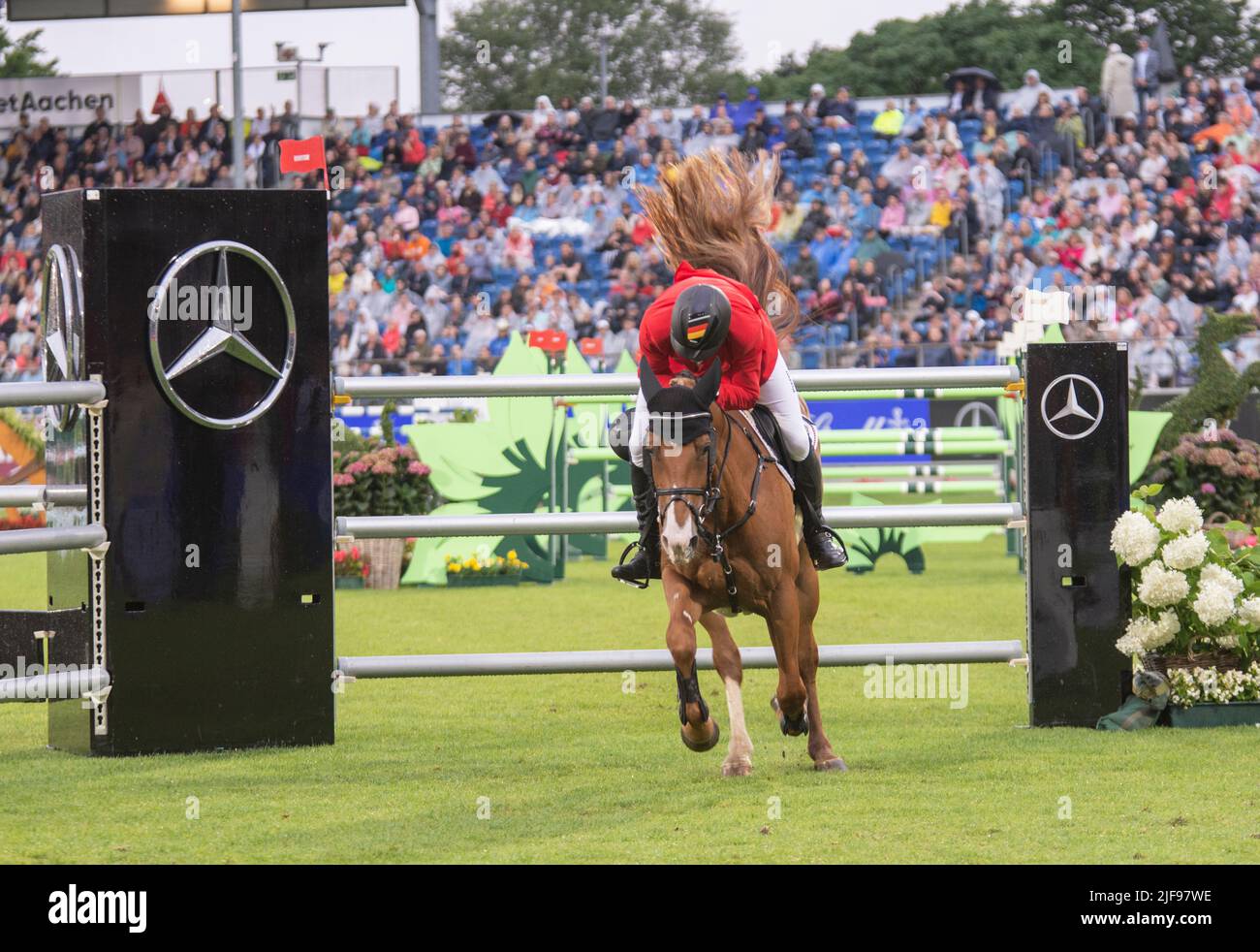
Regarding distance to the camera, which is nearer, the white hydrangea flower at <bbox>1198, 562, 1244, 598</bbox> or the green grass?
the green grass

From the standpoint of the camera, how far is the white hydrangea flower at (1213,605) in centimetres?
740

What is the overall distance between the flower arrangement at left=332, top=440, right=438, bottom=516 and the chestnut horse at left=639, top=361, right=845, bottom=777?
Answer: 367 inches

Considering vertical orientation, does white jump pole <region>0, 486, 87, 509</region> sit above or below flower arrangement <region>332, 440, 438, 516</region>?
above

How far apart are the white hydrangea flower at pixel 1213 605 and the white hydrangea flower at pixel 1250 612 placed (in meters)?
0.12

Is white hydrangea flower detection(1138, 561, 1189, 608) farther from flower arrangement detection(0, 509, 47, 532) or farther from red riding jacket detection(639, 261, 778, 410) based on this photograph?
flower arrangement detection(0, 509, 47, 532)

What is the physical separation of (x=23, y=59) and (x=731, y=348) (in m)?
49.7

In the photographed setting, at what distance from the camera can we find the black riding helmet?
20.2 ft

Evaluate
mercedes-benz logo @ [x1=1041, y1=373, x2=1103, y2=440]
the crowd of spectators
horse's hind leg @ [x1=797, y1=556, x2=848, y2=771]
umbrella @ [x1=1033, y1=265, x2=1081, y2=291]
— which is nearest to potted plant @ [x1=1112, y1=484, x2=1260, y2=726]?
mercedes-benz logo @ [x1=1041, y1=373, x2=1103, y2=440]

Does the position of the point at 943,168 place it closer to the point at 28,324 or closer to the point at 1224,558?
the point at 28,324

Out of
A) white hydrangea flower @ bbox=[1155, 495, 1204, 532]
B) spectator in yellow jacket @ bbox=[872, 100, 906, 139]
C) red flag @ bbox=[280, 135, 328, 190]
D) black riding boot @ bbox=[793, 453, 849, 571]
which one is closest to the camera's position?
black riding boot @ bbox=[793, 453, 849, 571]

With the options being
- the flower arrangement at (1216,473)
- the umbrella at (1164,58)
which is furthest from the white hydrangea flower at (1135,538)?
the umbrella at (1164,58)

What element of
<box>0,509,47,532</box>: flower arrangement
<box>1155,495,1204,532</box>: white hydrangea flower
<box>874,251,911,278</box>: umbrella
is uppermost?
<box>874,251,911,278</box>: umbrella

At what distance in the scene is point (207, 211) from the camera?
7.12 meters

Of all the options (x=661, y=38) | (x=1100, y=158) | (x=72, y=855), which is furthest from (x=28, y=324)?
(x=661, y=38)
